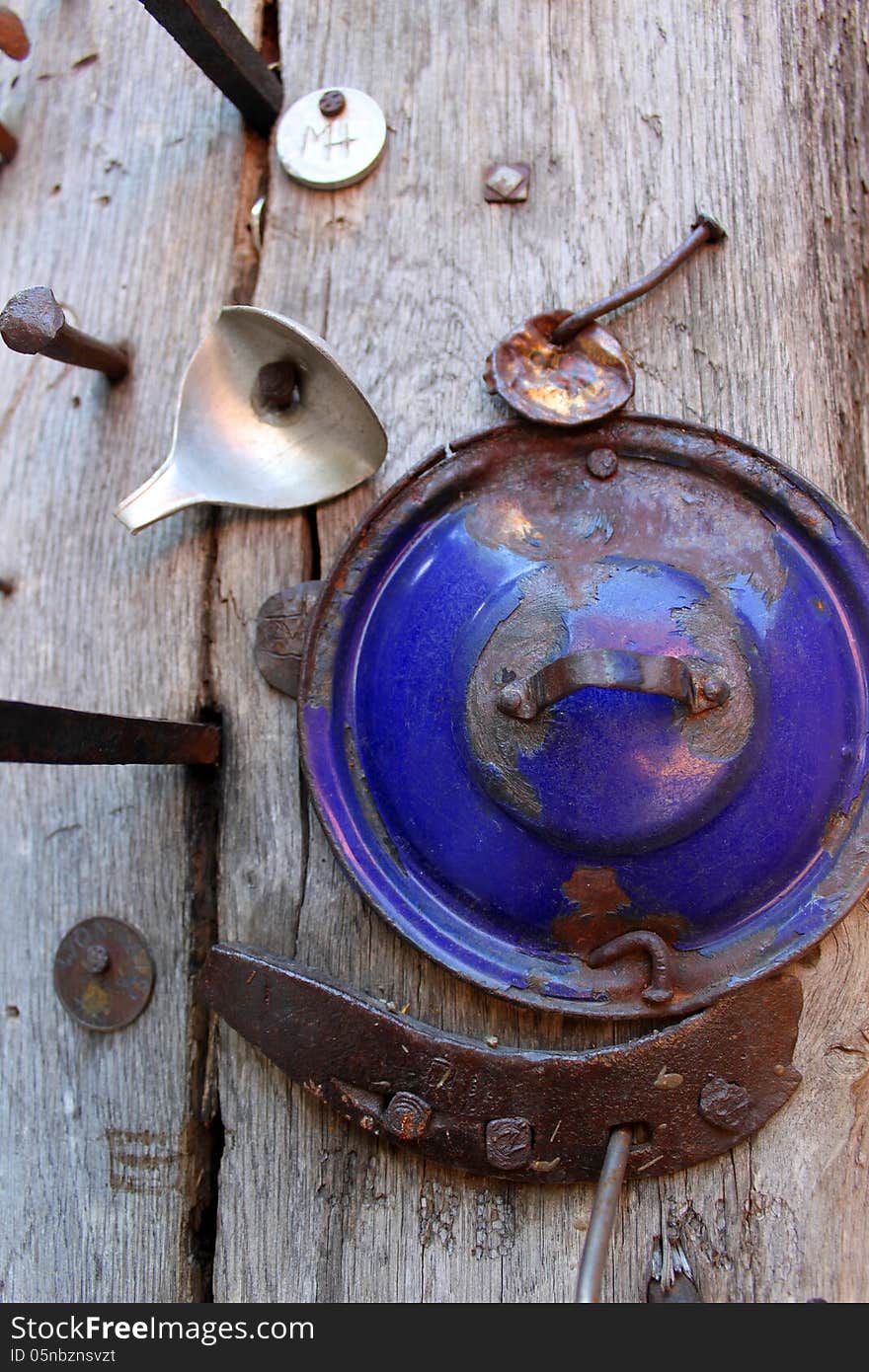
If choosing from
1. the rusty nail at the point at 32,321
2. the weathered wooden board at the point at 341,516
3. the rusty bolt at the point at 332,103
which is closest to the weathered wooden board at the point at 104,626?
the weathered wooden board at the point at 341,516

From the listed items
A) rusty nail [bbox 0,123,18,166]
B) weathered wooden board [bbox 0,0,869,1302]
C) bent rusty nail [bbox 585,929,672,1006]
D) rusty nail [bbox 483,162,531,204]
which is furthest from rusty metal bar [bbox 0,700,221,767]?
rusty nail [bbox 0,123,18,166]

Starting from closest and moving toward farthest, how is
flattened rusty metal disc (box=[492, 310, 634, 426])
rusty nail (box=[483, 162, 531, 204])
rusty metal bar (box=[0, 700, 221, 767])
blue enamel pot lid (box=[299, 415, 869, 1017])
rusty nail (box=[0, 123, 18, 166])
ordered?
rusty metal bar (box=[0, 700, 221, 767]), blue enamel pot lid (box=[299, 415, 869, 1017]), flattened rusty metal disc (box=[492, 310, 634, 426]), rusty nail (box=[483, 162, 531, 204]), rusty nail (box=[0, 123, 18, 166])

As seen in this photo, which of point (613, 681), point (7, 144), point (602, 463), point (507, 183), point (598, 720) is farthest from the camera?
point (7, 144)

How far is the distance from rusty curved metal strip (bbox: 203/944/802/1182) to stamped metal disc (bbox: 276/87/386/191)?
2.84 feet

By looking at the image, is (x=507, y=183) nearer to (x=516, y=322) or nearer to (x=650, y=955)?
(x=516, y=322)

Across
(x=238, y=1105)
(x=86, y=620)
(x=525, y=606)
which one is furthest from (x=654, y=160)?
(x=238, y=1105)

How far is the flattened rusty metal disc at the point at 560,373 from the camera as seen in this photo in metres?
1.09

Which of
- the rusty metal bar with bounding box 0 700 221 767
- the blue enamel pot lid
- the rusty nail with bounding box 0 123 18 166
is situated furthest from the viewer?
the rusty nail with bounding box 0 123 18 166

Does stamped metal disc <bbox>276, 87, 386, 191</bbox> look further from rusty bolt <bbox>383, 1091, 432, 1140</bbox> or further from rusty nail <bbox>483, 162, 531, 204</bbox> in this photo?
rusty bolt <bbox>383, 1091, 432, 1140</bbox>

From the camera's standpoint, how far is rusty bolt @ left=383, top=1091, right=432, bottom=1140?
1.01 metres

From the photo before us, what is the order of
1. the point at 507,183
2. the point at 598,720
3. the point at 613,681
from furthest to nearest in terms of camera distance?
the point at 507,183 < the point at 598,720 < the point at 613,681

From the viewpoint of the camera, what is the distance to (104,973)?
3.76 feet

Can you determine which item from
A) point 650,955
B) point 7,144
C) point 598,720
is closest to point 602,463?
point 598,720

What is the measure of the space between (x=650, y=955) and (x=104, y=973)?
1.85ft
